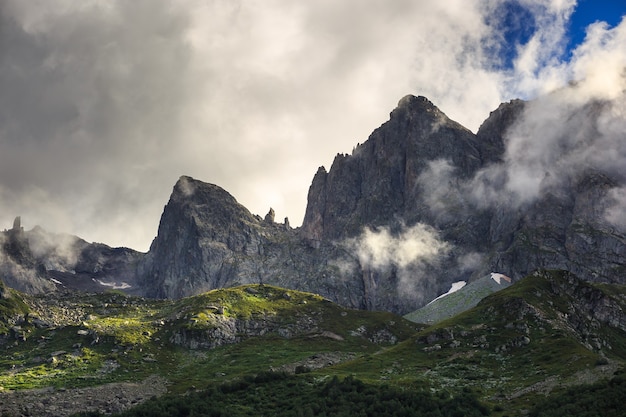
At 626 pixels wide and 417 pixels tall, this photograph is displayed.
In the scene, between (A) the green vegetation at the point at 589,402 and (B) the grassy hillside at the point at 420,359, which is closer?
(A) the green vegetation at the point at 589,402

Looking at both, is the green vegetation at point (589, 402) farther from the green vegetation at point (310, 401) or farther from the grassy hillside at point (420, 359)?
the green vegetation at point (310, 401)

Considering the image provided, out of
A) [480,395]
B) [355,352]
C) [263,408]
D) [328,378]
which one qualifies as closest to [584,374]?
[480,395]

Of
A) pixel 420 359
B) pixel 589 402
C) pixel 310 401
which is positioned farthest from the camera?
pixel 420 359

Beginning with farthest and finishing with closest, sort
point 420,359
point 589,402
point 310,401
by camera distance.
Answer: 1. point 420,359
2. point 310,401
3. point 589,402

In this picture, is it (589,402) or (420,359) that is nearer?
(589,402)

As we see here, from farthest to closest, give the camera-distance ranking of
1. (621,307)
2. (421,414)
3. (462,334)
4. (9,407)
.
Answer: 1. (621,307)
2. (462,334)
3. (9,407)
4. (421,414)

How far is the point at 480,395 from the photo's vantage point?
101 meters

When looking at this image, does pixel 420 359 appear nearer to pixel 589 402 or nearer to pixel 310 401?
pixel 310 401

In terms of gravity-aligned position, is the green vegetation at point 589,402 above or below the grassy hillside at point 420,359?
below

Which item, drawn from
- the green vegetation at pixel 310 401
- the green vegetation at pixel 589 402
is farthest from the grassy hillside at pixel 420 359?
the green vegetation at pixel 589 402

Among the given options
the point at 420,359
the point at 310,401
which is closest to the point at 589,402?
the point at 310,401

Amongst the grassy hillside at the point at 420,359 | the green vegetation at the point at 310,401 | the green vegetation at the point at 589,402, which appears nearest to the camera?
the green vegetation at the point at 589,402

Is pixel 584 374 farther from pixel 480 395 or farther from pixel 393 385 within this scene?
pixel 393 385

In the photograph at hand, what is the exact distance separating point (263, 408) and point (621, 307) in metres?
161
